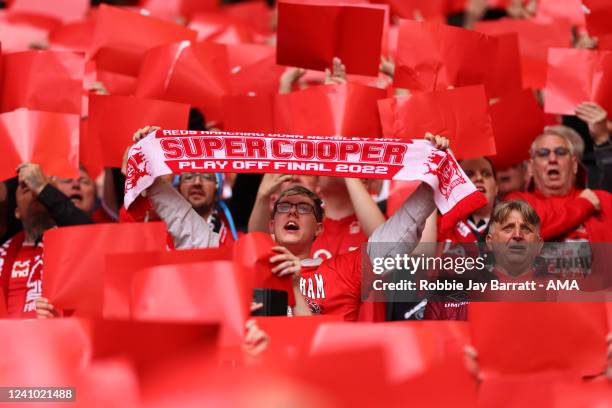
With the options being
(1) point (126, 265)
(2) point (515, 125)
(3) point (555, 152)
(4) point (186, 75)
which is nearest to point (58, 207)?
(4) point (186, 75)

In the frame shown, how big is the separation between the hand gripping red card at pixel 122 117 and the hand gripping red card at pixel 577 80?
73.6 inches

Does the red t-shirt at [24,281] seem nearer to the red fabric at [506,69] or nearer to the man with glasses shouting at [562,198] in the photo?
the man with glasses shouting at [562,198]

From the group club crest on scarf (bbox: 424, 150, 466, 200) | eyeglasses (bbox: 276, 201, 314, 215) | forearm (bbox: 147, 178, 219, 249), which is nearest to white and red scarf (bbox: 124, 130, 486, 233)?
club crest on scarf (bbox: 424, 150, 466, 200)

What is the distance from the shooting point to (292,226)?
192 inches

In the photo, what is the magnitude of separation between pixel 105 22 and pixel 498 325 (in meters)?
3.38

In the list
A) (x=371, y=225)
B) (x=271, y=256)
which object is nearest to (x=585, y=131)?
(x=371, y=225)

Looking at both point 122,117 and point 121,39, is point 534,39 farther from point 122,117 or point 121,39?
point 122,117

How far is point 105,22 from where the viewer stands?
6297 millimetres

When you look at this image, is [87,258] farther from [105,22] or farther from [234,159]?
[105,22]

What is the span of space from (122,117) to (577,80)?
226cm

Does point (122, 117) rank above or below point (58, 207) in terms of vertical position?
above

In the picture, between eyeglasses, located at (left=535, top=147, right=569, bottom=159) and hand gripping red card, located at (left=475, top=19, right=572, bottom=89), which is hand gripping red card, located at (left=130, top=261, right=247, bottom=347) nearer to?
eyeglasses, located at (left=535, top=147, right=569, bottom=159)

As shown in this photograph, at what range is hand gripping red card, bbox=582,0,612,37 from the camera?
5946 millimetres

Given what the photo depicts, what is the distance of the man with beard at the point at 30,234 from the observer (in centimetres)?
544
